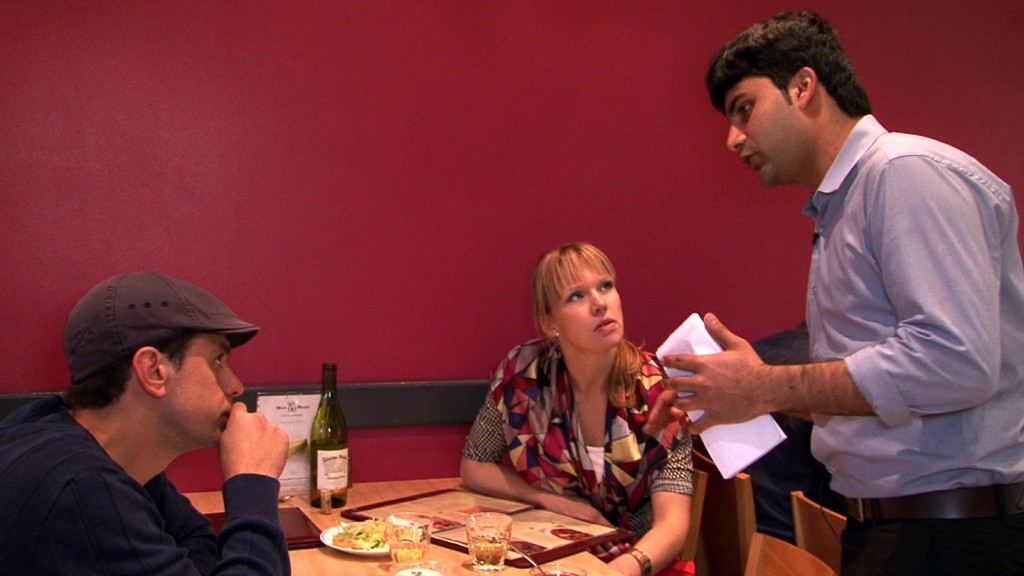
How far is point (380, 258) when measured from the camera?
2828 millimetres

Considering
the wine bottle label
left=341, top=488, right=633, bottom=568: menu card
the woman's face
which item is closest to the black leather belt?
left=341, top=488, right=633, bottom=568: menu card

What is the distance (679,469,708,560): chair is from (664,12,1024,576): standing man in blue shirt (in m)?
0.79

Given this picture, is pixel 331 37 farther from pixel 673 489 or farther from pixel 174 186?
pixel 673 489

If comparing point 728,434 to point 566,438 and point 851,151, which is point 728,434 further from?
point 566,438

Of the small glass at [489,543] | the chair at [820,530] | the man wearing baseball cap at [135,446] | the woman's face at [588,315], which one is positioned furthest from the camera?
the woman's face at [588,315]

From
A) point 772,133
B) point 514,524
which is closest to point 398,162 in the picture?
point 514,524

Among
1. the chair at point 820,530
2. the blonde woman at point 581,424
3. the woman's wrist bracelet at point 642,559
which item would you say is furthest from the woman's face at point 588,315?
the chair at point 820,530

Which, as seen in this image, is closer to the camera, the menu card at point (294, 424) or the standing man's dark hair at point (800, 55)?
the standing man's dark hair at point (800, 55)

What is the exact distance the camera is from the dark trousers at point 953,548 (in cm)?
148

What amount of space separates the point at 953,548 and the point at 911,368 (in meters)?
0.34

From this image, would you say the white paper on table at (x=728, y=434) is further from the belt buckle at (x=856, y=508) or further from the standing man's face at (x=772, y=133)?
the standing man's face at (x=772, y=133)

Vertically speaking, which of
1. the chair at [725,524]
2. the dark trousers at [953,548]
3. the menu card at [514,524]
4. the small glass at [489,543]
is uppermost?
the dark trousers at [953,548]

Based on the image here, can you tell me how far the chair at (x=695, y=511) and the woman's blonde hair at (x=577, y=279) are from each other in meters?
0.29

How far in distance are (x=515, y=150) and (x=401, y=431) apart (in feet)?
3.37
